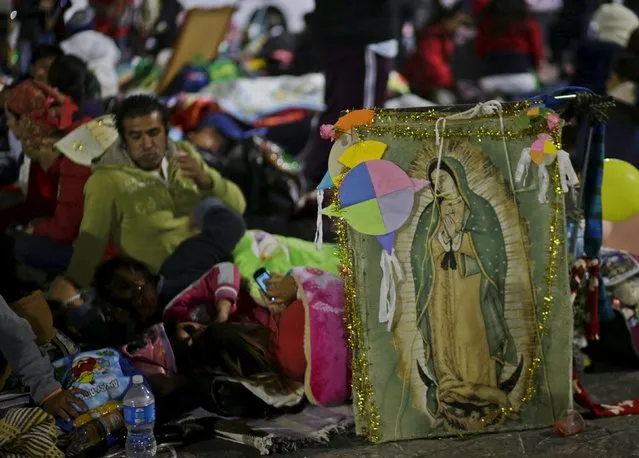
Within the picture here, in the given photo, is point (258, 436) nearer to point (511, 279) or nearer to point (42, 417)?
point (42, 417)

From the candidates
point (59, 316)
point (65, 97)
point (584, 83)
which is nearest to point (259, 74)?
point (584, 83)

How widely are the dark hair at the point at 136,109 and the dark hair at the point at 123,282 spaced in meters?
0.64

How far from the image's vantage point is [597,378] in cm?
361

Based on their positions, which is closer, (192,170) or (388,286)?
(388,286)

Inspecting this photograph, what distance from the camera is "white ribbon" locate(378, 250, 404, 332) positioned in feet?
9.61

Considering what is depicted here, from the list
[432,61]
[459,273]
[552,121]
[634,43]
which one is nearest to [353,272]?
[459,273]

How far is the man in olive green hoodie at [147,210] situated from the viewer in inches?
156

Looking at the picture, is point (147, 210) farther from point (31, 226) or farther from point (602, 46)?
point (602, 46)

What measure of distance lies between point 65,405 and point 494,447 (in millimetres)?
1393

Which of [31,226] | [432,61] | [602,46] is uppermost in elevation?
[432,61]

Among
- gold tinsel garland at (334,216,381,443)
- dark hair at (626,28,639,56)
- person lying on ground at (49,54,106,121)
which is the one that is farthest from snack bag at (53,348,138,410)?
dark hair at (626,28,639,56)

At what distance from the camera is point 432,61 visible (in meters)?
7.75

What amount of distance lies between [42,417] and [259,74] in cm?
450

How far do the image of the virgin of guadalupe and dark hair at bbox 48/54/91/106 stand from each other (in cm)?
220
